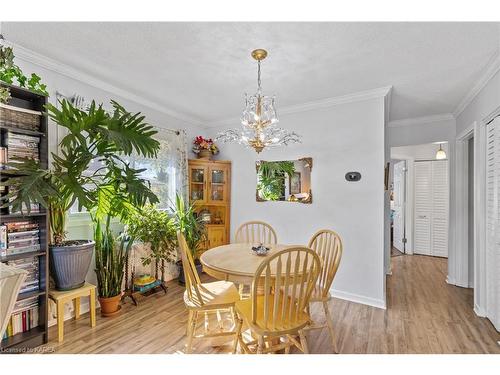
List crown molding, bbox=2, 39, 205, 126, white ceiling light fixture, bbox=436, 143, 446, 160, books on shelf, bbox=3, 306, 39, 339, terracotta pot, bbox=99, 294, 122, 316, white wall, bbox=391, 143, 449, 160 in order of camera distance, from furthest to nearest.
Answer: white wall, bbox=391, 143, 449, 160, white ceiling light fixture, bbox=436, 143, 446, 160, terracotta pot, bbox=99, 294, 122, 316, crown molding, bbox=2, 39, 205, 126, books on shelf, bbox=3, 306, 39, 339

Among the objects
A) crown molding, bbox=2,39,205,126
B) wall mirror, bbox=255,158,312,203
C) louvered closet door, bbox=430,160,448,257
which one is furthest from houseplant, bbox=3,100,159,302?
louvered closet door, bbox=430,160,448,257

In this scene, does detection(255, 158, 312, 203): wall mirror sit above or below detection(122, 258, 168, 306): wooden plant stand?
above

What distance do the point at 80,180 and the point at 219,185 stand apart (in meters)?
2.14

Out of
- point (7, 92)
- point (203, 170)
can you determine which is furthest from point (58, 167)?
point (203, 170)

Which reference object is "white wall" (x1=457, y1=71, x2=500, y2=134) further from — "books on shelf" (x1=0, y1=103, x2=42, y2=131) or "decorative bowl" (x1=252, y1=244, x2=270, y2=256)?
"books on shelf" (x1=0, y1=103, x2=42, y2=131)

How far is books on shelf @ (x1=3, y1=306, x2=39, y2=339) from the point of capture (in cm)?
194

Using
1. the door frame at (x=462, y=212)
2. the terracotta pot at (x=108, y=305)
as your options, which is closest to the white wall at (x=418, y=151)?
the door frame at (x=462, y=212)

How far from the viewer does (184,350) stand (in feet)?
6.60

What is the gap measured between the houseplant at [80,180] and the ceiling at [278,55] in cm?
50

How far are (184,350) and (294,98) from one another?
292 cm

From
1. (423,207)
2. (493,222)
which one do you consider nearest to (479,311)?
(493,222)

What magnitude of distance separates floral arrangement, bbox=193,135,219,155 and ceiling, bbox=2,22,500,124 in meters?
1.04

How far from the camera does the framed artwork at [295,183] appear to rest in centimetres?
346
